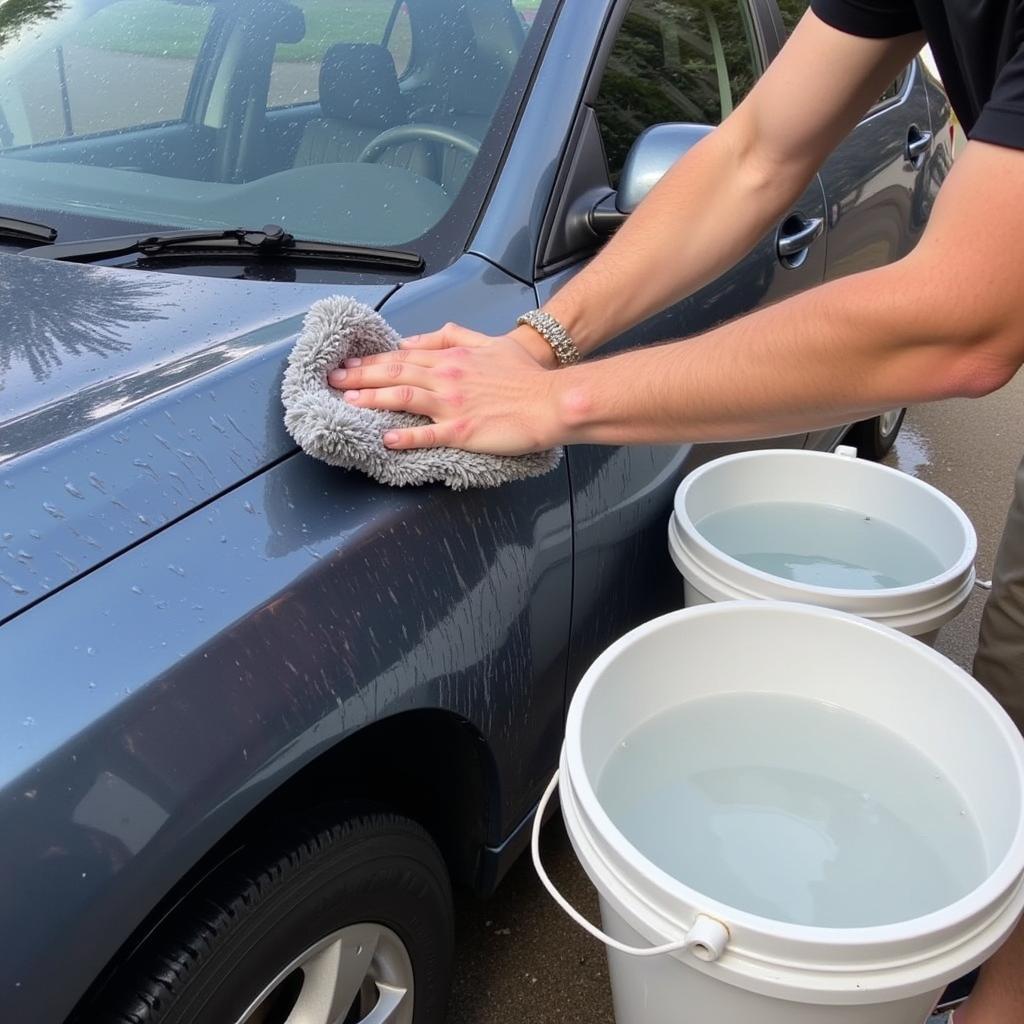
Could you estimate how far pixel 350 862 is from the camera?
45.6 inches

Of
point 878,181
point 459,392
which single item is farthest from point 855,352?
point 878,181

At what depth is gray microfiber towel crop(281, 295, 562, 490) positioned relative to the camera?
1091mm

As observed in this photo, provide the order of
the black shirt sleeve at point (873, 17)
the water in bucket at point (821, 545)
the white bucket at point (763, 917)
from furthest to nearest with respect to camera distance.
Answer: the water in bucket at point (821, 545) → the black shirt sleeve at point (873, 17) → the white bucket at point (763, 917)

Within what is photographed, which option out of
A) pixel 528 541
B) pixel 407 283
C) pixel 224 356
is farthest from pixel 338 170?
pixel 528 541

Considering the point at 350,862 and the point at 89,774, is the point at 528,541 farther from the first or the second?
the point at 89,774

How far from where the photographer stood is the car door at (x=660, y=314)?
1510 millimetres

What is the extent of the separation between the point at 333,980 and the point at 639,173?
1.22m

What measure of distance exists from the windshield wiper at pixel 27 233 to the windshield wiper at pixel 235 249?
37mm

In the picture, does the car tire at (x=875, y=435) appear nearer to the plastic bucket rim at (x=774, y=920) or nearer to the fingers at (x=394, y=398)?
the plastic bucket rim at (x=774, y=920)

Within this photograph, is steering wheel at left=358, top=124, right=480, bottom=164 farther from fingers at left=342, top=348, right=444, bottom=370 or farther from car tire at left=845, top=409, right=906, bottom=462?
car tire at left=845, top=409, right=906, bottom=462

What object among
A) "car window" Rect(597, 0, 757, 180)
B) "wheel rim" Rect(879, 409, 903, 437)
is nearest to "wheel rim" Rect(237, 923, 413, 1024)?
"car window" Rect(597, 0, 757, 180)

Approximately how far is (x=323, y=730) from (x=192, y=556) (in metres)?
0.23

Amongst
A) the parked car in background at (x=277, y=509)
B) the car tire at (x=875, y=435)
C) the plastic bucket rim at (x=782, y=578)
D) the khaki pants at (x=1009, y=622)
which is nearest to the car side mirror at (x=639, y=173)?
the parked car in background at (x=277, y=509)

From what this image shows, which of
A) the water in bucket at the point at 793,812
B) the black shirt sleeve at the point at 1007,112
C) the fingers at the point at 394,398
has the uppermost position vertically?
the black shirt sleeve at the point at 1007,112
